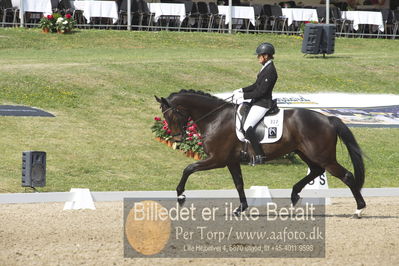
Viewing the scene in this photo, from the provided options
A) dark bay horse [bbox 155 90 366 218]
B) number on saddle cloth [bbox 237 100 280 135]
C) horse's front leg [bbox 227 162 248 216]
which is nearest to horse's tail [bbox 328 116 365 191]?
dark bay horse [bbox 155 90 366 218]

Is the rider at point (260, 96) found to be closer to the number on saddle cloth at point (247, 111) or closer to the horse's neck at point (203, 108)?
the number on saddle cloth at point (247, 111)

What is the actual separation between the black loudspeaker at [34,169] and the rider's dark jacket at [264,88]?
4103 millimetres

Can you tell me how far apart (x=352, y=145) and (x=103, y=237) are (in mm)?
4649

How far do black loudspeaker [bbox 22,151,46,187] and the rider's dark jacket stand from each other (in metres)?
4.10

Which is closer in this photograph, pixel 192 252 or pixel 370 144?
pixel 192 252

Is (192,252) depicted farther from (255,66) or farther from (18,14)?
(18,14)

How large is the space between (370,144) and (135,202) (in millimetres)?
8926

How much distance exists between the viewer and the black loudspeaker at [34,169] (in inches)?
624

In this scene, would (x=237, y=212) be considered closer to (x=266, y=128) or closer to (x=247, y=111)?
(x=266, y=128)

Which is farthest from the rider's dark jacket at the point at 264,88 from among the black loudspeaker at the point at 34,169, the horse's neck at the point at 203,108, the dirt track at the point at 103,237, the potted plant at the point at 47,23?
the potted plant at the point at 47,23

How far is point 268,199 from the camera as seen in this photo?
51.9 ft

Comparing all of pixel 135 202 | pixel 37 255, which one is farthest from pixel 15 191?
pixel 37 255

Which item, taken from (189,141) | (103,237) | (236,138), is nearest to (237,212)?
(236,138)

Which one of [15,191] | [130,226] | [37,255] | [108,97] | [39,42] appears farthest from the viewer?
[39,42]
